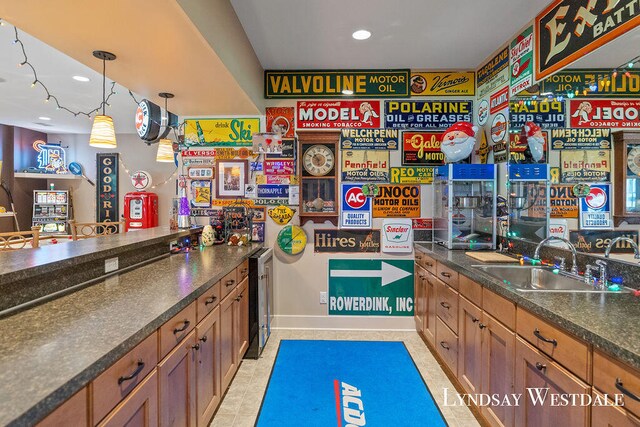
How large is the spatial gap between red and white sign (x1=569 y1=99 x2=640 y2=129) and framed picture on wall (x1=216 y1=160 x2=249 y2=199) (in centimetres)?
279

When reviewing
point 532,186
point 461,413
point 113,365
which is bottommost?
point 461,413

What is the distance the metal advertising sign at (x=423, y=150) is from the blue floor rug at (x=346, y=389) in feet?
6.07

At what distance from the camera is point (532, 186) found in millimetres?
2625

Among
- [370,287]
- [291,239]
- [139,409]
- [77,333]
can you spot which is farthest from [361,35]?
[139,409]

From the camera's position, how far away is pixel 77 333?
113 cm

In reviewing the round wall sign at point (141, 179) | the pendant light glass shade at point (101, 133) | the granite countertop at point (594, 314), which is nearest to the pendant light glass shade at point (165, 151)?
the pendant light glass shade at point (101, 133)

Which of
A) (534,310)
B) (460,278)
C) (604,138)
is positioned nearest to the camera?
(534,310)

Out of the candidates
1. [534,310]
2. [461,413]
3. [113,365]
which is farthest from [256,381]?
[534,310]

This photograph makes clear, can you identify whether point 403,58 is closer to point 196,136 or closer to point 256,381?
point 196,136

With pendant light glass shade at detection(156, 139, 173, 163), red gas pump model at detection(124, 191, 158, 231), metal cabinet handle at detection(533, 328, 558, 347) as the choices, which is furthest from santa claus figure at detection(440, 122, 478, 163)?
red gas pump model at detection(124, 191, 158, 231)

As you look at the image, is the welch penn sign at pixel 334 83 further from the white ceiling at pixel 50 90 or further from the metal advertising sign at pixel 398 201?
the white ceiling at pixel 50 90

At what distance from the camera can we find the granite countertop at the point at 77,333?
79cm

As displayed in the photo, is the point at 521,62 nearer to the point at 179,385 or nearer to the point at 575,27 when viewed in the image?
the point at 575,27

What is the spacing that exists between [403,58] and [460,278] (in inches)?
83.9
